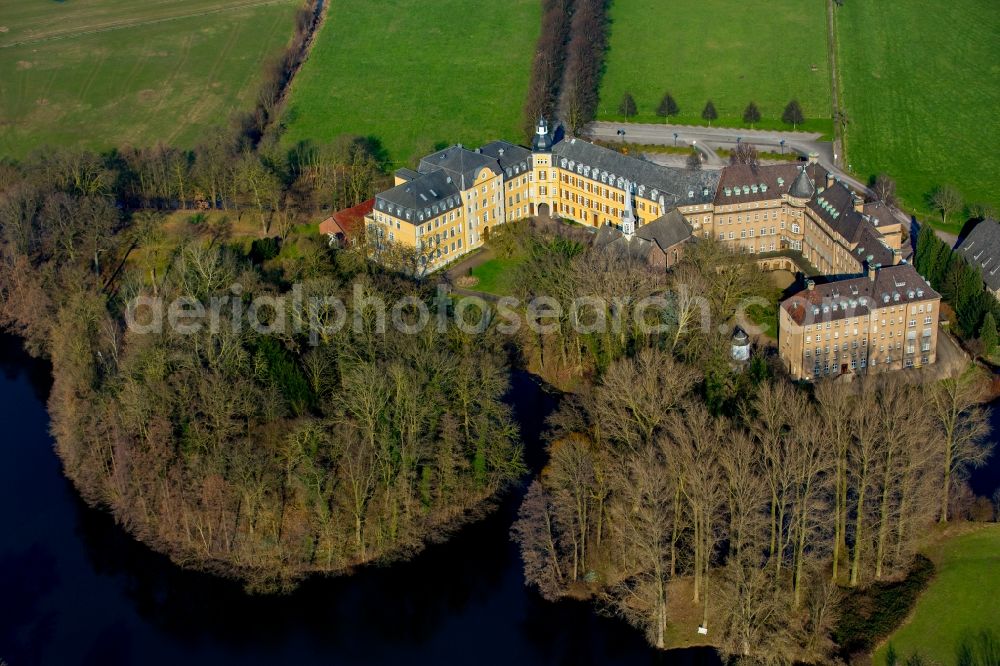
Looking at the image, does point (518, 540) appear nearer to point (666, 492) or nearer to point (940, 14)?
point (666, 492)

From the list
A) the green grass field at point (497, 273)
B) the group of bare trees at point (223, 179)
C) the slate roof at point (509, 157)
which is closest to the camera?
the green grass field at point (497, 273)

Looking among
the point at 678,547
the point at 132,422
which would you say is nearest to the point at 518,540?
the point at 678,547

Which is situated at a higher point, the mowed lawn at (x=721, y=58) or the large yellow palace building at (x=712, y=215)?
the mowed lawn at (x=721, y=58)

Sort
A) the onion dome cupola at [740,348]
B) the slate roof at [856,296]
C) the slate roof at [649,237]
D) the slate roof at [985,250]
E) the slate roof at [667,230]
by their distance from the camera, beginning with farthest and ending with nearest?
1. the slate roof at [667,230]
2. the slate roof at [649,237]
3. the slate roof at [985,250]
4. the slate roof at [856,296]
5. the onion dome cupola at [740,348]

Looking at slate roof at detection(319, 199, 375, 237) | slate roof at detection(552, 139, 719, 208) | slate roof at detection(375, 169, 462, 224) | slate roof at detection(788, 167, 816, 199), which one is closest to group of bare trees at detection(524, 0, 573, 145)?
slate roof at detection(552, 139, 719, 208)

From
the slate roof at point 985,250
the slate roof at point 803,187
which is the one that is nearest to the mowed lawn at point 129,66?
the slate roof at point 803,187

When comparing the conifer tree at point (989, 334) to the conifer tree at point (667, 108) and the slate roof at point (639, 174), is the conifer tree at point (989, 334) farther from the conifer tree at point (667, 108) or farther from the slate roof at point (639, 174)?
the conifer tree at point (667, 108)

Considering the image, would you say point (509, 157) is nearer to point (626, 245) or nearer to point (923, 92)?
point (626, 245)

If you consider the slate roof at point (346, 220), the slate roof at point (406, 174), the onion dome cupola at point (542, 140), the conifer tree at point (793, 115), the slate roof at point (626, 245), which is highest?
the conifer tree at point (793, 115)
